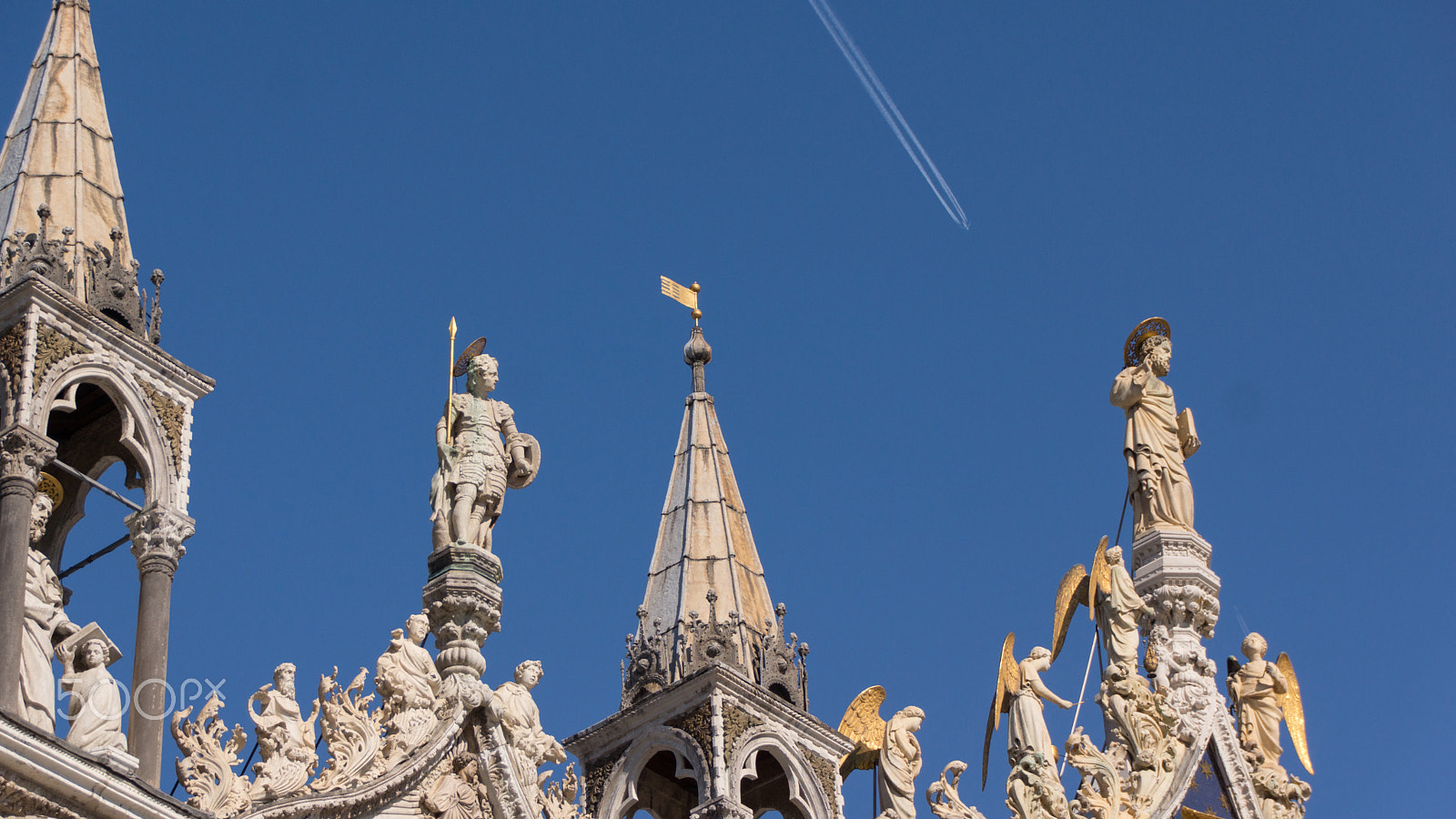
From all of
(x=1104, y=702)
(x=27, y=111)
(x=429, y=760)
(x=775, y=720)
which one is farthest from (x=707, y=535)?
(x=27, y=111)

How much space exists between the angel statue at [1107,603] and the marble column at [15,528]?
1133cm

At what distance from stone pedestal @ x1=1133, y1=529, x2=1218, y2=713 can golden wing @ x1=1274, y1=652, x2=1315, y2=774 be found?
4.04 feet

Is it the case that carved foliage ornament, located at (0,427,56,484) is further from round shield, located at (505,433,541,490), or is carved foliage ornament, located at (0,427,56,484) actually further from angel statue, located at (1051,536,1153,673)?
angel statue, located at (1051,536,1153,673)

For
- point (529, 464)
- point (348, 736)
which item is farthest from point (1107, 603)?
point (348, 736)

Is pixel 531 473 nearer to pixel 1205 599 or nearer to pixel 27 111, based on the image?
pixel 27 111

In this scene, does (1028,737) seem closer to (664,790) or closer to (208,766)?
(664,790)


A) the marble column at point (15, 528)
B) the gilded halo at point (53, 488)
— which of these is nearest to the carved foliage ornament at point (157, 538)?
the marble column at point (15, 528)

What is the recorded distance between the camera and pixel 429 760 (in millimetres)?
20625

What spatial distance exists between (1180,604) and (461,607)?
8.82 meters

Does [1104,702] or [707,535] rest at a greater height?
[707,535]

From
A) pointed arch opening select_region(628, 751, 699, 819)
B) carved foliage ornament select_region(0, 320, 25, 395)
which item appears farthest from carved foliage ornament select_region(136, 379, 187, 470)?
pointed arch opening select_region(628, 751, 699, 819)

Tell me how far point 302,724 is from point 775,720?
6.01m

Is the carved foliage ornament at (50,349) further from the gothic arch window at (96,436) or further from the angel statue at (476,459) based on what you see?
the angel statue at (476,459)

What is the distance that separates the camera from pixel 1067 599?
89.2 feet
